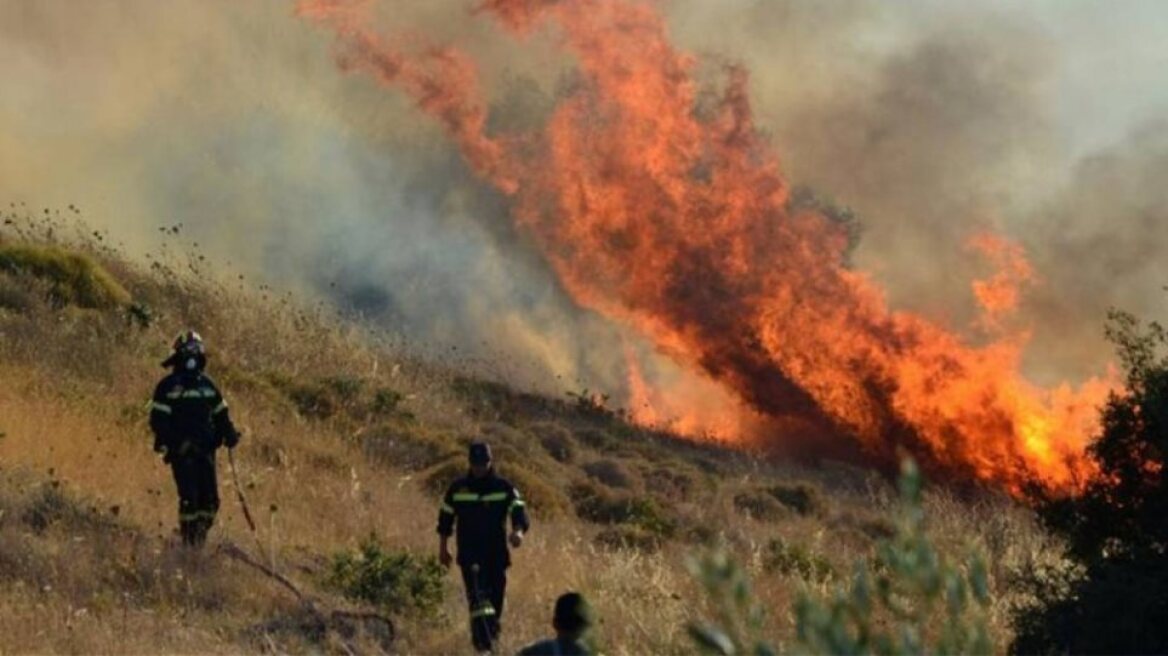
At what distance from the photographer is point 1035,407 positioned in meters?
28.9

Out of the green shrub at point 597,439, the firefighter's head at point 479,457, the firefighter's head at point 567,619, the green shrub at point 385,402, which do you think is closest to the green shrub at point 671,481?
the green shrub at point 597,439

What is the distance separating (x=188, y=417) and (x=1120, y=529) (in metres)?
8.00

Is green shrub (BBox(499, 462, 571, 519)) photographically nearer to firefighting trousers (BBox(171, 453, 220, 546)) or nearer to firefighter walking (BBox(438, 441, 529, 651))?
firefighting trousers (BBox(171, 453, 220, 546))

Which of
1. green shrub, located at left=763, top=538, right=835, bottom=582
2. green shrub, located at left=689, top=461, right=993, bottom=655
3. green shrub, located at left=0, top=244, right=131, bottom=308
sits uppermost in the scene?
green shrub, located at left=0, top=244, right=131, bottom=308

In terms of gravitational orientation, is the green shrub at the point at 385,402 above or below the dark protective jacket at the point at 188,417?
above

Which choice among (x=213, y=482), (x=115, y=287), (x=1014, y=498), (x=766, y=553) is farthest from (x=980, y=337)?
(x=213, y=482)

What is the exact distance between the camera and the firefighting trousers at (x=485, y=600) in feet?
40.9

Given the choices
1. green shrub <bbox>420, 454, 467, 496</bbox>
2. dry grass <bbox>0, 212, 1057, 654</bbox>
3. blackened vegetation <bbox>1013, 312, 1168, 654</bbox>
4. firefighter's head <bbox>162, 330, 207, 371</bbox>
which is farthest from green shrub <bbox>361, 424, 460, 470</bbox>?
blackened vegetation <bbox>1013, 312, 1168, 654</bbox>

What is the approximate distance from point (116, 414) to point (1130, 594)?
43.4ft

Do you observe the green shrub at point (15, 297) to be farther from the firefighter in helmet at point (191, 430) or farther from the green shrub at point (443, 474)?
the firefighter in helmet at point (191, 430)

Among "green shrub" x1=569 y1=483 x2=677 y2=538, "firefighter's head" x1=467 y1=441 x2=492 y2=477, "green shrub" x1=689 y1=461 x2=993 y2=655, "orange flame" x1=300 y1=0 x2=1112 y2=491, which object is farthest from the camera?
"orange flame" x1=300 y1=0 x2=1112 y2=491

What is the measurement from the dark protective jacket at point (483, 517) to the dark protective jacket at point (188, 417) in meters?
2.93

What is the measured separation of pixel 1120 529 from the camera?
39.5ft

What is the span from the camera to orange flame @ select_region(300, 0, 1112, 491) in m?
31.4
